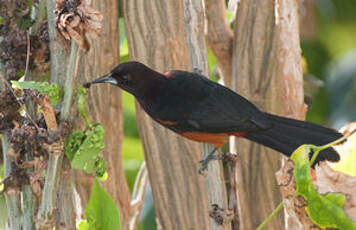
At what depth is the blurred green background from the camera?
326 centimetres

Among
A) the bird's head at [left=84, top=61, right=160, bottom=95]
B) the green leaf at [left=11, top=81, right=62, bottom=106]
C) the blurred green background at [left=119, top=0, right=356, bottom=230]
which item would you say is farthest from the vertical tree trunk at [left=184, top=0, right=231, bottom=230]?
the blurred green background at [left=119, top=0, right=356, bottom=230]


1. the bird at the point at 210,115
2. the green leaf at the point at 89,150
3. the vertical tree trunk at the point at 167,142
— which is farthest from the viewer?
the vertical tree trunk at the point at 167,142

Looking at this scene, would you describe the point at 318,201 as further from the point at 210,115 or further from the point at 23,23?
the point at 210,115

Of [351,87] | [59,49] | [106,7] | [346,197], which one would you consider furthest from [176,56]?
[351,87]

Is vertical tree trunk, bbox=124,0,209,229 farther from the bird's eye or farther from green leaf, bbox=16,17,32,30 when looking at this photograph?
green leaf, bbox=16,17,32,30

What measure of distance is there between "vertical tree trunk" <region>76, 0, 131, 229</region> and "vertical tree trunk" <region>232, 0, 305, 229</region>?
0.51 m

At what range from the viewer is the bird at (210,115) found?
2.18m

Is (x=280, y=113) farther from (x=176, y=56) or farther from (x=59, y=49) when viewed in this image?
(x=59, y=49)

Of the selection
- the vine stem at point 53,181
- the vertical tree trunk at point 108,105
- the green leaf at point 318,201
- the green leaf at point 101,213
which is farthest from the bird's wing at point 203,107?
the green leaf at point 318,201

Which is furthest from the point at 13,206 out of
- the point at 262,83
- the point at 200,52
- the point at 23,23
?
the point at 262,83

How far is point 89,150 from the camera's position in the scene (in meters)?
1.26

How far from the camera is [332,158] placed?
187cm

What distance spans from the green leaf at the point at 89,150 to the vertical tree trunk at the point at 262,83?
1162 millimetres

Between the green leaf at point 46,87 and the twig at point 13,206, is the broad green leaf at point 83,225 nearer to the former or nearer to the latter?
the twig at point 13,206
